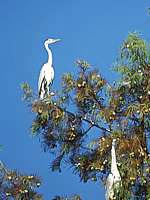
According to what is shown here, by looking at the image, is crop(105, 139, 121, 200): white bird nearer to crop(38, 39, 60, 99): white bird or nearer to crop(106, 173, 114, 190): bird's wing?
crop(106, 173, 114, 190): bird's wing

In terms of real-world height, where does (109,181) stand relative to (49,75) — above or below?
below

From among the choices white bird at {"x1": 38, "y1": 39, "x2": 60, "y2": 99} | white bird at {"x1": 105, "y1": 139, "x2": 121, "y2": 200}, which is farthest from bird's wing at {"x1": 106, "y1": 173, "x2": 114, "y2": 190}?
white bird at {"x1": 38, "y1": 39, "x2": 60, "y2": 99}

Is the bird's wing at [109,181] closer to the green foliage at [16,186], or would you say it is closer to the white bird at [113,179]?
the white bird at [113,179]

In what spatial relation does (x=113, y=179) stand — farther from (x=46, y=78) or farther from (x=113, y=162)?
(x=46, y=78)

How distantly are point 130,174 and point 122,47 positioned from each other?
3.03 ft

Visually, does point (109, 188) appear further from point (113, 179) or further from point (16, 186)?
point (16, 186)

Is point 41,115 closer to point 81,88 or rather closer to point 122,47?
point 81,88

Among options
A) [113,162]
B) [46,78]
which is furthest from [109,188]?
[46,78]

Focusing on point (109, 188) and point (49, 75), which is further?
point (49, 75)

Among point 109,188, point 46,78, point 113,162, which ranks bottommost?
point 109,188

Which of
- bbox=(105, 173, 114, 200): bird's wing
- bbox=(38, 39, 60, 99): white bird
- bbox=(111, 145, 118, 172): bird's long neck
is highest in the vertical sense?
bbox=(38, 39, 60, 99): white bird

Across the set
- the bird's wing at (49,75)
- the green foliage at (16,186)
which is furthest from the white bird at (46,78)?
the green foliage at (16,186)

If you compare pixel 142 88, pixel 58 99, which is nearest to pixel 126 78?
pixel 142 88

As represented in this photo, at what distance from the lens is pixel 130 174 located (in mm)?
4891
